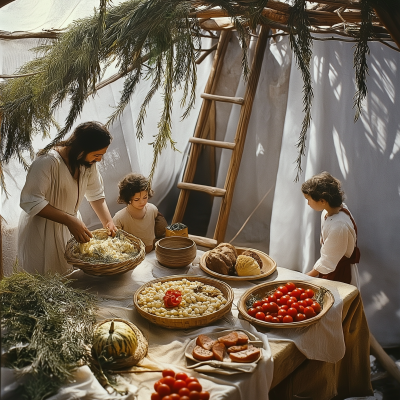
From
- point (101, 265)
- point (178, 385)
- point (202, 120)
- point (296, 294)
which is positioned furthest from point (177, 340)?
point (202, 120)

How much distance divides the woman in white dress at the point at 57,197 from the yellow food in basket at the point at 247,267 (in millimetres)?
816

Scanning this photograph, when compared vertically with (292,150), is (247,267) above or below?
below

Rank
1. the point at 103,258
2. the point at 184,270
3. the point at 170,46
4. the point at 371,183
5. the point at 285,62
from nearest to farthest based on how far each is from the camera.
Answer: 1. the point at 170,46
2. the point at 103,258
3. the point at 184,270
4. the point at 371,183
5. the point at 285,62

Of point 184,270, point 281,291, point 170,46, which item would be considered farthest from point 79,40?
point 281,291

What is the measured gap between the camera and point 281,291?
2371 mm

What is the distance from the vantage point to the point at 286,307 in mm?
2195

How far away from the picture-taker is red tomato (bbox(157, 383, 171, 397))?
157 centimetres

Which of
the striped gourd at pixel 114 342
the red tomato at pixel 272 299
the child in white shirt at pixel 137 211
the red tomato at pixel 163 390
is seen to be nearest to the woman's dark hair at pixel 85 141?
the child in white shirt at pixel 137 211

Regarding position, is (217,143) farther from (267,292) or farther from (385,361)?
(385,361)

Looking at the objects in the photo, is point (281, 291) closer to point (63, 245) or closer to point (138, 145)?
point (63, 245)

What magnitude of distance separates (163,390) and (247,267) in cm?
112

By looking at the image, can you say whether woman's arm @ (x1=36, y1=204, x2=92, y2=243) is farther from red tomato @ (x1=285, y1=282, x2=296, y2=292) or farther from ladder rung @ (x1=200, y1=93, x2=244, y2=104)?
ladder rung @ (x1=200, y1=93, x2=244, y2=104)

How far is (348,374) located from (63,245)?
1892 mm

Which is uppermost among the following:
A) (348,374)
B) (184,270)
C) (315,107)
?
(315,107)
